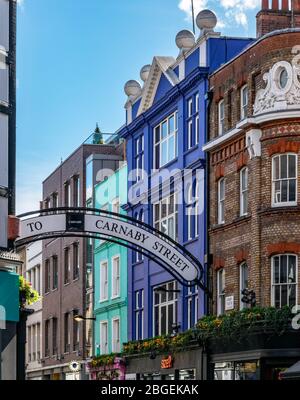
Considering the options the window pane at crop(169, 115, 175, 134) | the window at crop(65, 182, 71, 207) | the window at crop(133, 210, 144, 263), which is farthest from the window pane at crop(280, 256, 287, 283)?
the window at crop(65, 182, 71, 207)

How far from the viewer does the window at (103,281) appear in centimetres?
6003

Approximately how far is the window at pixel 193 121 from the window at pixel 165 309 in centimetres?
645

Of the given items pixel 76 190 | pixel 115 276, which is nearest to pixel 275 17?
pixel 115 276

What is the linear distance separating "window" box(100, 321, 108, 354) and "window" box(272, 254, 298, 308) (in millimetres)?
Result: 23109

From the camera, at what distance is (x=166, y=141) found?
49.1 m

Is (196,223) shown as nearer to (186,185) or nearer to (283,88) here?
(186,185)

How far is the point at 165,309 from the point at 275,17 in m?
14.1

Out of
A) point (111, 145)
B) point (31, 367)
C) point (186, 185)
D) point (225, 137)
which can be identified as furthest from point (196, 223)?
point (31, 367)

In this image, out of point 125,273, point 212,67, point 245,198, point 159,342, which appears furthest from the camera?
point 125,273

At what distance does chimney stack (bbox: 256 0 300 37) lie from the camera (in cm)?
4212

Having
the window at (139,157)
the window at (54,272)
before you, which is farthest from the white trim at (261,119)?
the window at (54,272)

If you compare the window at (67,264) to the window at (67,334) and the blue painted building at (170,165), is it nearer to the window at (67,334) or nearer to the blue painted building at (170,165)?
the window at (67,334)

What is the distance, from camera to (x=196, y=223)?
146 feet

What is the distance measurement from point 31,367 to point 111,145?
2014 cm
